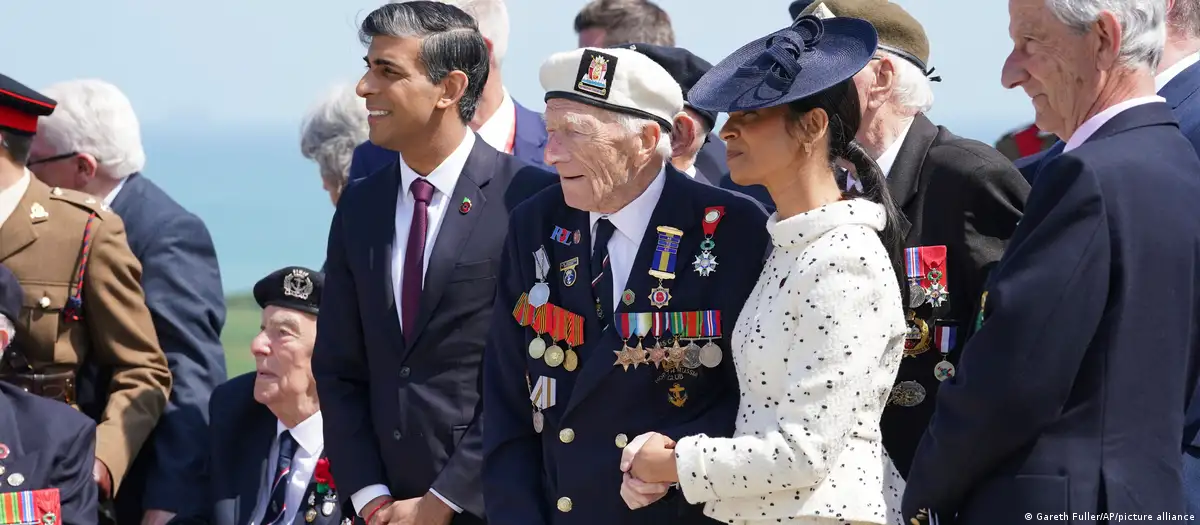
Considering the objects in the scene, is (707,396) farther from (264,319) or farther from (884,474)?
(264,319)

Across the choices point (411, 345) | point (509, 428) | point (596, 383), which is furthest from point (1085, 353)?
point (411, 345)

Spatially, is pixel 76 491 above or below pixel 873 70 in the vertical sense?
below

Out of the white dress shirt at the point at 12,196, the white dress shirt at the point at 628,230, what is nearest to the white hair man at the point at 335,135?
the white dress shirt at the point at 12,196

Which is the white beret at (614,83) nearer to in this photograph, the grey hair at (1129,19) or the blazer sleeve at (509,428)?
the blazer sleeve at (509,428)

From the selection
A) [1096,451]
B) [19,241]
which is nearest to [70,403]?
[19,241]

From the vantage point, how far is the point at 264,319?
5254mm

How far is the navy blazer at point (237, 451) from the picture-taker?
511 cm

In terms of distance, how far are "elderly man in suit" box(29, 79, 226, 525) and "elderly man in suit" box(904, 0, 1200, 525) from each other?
322 cm

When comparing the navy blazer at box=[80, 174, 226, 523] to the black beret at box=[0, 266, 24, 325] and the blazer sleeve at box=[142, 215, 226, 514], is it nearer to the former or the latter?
the blazer sleeve at box=[142, 215, 226, 514]

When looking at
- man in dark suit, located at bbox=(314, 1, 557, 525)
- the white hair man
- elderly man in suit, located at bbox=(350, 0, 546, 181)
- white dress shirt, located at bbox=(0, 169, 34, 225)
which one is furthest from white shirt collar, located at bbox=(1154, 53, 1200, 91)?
white dress shirt, located at bbox=(0, 169, 34, 225)

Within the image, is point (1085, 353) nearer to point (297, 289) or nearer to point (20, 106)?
point (297, 289)

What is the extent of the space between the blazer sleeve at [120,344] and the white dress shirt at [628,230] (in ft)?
7.36

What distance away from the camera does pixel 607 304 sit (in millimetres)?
3578

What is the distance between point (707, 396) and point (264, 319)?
7.37 ft
